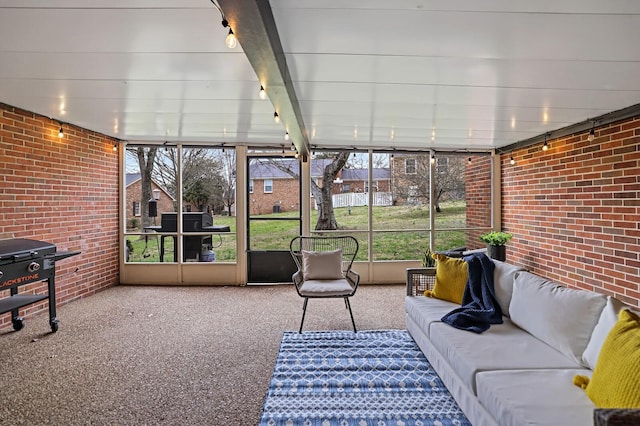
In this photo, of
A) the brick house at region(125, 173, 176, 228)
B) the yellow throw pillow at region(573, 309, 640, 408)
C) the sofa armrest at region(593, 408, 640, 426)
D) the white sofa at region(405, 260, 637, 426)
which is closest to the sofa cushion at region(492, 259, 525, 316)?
the white sofa at region(405, 260, 637, 426)

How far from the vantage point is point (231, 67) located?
254cm

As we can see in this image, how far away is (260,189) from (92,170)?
2.44 m

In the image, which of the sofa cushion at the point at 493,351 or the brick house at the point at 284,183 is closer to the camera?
the sofa cushion at the point at 493,351

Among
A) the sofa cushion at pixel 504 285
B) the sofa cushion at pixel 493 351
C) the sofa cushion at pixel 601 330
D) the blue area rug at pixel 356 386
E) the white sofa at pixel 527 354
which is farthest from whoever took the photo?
the sofa cushion at pixel 504 285

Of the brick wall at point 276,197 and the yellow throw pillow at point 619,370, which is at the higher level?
the brick wall at point 276,197

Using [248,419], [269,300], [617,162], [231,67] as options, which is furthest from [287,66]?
[617,162]

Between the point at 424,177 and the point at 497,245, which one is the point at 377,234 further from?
the point at 497,245

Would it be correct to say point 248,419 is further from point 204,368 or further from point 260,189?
point 260,189

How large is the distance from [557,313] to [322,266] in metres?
2.35

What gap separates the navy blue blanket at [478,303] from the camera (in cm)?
251

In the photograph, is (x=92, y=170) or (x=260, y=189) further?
(x=260, y=189)

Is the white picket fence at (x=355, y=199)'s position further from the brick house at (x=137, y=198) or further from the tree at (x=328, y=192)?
the brick house at (x=137, y=198)

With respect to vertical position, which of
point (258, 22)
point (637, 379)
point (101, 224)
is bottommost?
point (637, 379)

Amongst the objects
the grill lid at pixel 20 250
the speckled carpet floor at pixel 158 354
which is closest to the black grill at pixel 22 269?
the grill lid at pixel 20 250
